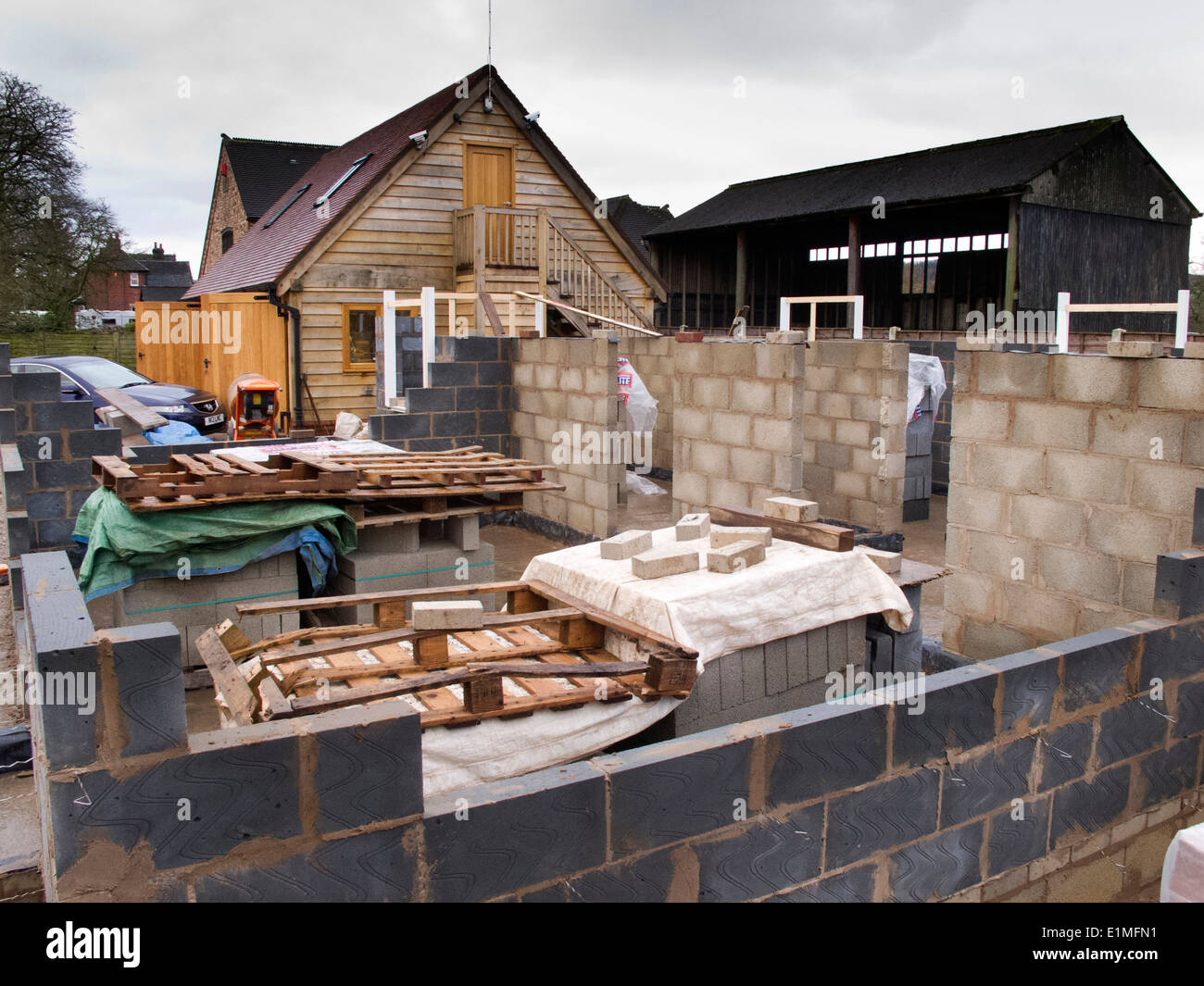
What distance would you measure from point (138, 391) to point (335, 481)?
416 inches

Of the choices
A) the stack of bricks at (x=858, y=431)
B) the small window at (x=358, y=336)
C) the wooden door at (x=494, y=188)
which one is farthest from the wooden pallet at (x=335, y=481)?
the wooden door at (x=494, y=188)

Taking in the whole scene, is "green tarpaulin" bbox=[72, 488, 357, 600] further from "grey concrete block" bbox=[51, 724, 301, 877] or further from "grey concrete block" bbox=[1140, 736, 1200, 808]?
"grey concrete block" bbox=[1140, 736, 1200, 808]

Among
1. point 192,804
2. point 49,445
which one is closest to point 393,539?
point 49,445

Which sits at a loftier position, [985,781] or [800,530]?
[800,530]

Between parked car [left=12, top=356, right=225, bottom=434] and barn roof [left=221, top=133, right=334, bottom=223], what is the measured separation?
538 inches

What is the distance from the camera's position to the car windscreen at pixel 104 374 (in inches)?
654

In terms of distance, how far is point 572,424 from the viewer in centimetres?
1175

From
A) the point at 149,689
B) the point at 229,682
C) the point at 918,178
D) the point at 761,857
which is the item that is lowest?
the point at 761,857

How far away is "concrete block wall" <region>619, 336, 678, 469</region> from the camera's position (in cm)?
1555

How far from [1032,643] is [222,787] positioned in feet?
17.4

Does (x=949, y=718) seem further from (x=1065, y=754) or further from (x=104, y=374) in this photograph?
(x=104, y=374)

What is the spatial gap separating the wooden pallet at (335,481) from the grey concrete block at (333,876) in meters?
4.16
